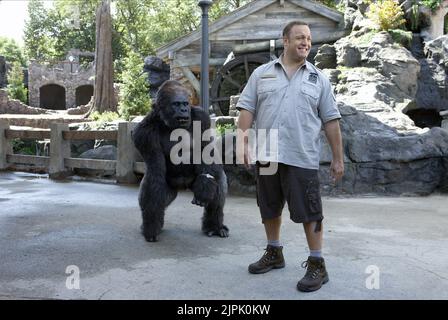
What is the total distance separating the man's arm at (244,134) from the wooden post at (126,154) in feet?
15.9

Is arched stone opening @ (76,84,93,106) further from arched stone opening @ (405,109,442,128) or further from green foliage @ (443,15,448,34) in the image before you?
arched stone opening @ (405,109,442,128)

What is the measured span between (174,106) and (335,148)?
5.34ft

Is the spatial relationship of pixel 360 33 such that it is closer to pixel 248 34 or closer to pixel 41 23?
pixel 248 34

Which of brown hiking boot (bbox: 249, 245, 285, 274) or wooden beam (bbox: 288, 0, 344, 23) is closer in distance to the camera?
brown hiking boot (bbox: 249, 245, 285, 274)

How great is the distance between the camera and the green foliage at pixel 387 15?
12.6m

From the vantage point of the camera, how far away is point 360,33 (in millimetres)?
13258

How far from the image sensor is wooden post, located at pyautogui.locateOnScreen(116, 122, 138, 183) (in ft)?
26.0

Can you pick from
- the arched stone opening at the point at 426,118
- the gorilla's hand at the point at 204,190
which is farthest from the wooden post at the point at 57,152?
the arched stone opening at the point at 426,118

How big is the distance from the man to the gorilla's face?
100cm

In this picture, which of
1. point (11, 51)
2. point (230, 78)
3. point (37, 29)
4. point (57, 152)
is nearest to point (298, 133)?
point (57, 152)

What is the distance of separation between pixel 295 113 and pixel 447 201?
14.5 feet

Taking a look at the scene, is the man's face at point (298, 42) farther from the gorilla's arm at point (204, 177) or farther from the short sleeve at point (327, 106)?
the gorilla's arm at point (204, 177)

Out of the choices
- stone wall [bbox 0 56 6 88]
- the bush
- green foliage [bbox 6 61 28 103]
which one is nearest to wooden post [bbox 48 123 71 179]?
the bush

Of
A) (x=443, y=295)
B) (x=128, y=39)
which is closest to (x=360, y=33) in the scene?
(x=443, y=295)
